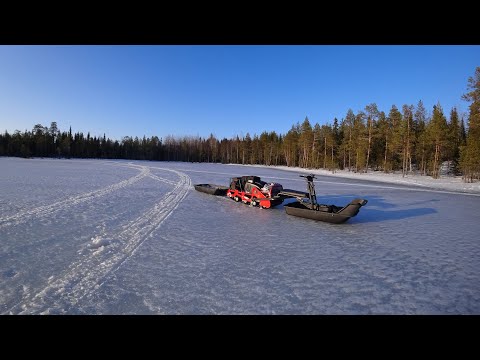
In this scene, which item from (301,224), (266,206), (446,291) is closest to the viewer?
(446,291)

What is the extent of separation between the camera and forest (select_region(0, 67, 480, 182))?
142 ft

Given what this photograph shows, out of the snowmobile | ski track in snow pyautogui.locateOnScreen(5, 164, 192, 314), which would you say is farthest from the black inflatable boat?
ski track in snow pyautogui.locateOnScreen(5, 164, 192, 314)

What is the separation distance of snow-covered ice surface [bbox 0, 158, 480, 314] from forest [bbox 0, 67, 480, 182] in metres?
34.5

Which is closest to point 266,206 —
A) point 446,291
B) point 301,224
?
point 301,224

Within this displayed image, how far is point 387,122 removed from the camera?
53281mm

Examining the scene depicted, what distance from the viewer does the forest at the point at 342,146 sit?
43.4 metres

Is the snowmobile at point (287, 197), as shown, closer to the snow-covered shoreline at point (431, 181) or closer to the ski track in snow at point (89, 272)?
the ski track in snow at point (89, 272)

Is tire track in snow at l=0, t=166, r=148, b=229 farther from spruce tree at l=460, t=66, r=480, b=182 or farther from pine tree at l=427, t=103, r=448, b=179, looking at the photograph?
pine tree at l=427, t=103, r=448, b=179

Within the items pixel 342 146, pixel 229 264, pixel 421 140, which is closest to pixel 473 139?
pixel 421 140

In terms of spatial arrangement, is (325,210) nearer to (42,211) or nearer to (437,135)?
(42,211)

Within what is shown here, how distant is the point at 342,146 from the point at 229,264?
62827 millimetres

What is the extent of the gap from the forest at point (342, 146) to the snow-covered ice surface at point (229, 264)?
34.5 m
